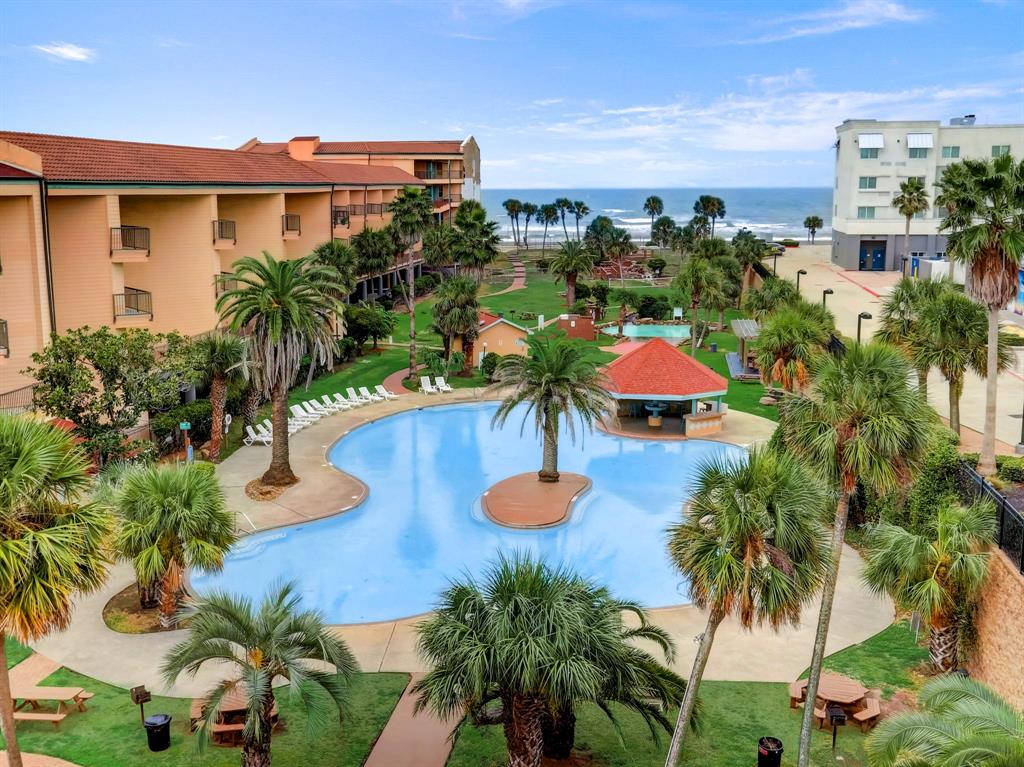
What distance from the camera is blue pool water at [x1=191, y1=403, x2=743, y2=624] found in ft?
71.1

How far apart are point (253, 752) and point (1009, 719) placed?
9628 mm

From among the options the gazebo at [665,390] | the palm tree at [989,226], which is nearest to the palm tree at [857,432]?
the palm tree at [989,226]

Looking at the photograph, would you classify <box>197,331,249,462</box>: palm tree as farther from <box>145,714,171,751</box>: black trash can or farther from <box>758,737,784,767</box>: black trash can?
<box>758,737,784,767</box>: black trash can

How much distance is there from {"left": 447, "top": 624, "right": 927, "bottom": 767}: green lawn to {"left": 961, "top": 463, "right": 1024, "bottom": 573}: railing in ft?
9.68

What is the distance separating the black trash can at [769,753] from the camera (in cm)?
1341

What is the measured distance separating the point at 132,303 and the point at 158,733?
2182 centimetres

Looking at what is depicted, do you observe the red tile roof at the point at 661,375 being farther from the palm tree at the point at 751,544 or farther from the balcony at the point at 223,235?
the palm tree at the point at 751,544

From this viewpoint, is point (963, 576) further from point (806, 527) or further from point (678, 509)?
point (678, 509)

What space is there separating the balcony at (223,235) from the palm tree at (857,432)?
29.2 metres

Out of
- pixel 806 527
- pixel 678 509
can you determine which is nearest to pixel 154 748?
pixel 806 527

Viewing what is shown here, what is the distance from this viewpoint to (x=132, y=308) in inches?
1256

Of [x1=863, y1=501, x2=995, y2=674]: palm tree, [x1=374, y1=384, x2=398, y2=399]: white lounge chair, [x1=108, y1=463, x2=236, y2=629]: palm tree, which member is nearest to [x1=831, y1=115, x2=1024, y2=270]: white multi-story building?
[x1=374, y1=384, x2=398, y2=399]: white lounge chair

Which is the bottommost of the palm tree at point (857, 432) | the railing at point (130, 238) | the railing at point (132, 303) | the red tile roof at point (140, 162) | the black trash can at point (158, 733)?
the black trash can at point (158, 733)

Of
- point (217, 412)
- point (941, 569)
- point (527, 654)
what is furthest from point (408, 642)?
point (217, 412)
